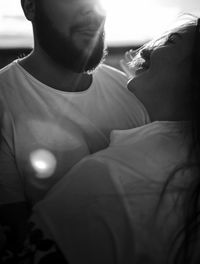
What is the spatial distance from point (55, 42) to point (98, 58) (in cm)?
31

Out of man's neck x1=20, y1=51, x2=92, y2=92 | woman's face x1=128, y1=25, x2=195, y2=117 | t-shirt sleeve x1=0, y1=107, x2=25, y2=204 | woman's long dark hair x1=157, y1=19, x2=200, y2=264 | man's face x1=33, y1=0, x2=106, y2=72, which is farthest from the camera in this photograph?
man's face x1=33, y1=0, x2=106, y2=72

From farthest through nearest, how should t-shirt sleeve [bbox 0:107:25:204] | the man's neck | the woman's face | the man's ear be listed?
the man's ear → the man's neck → t-shirt sleeve [bbox 0:107:25:204] → the woman's face

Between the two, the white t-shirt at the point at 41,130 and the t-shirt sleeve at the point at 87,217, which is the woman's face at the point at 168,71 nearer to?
the t-shirt sleeve at the point at 87,217

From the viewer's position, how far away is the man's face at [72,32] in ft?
8.05

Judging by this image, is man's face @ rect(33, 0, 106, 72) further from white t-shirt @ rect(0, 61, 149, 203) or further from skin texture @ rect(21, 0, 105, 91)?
white t-shirt @ rect(0, 61, 149, 203)

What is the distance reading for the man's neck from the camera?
2311mm

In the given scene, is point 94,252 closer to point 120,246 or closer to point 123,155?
point 120,246

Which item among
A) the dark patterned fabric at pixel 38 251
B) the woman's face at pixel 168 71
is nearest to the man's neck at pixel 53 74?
the woman's face at pixel 168 71

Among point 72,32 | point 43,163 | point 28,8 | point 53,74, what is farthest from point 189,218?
point 28,8

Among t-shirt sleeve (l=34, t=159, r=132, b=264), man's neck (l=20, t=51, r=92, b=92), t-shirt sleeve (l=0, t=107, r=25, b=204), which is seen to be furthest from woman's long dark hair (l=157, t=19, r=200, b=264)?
man's neck (l=20, t=51, r=92, b=92)

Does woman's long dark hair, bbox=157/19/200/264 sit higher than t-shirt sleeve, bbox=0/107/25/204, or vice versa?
woman's long dark hair, bbox=157/19/200/264

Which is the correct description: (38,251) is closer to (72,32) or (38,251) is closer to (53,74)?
(53,74)

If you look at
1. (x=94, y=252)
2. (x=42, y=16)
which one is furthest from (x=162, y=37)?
(x=42, y=16)

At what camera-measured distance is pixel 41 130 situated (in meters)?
2.08
